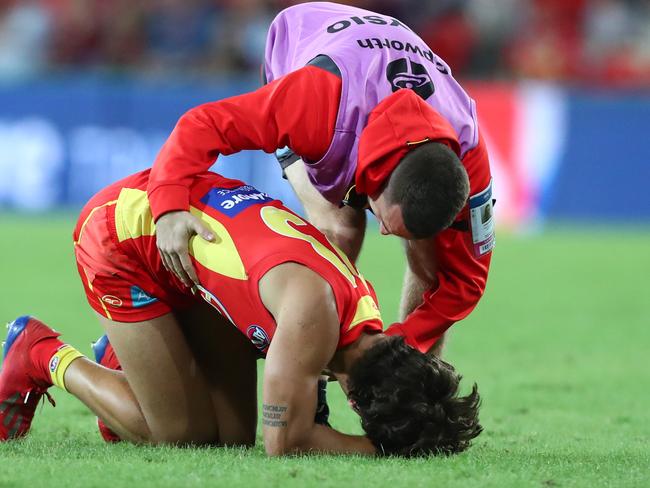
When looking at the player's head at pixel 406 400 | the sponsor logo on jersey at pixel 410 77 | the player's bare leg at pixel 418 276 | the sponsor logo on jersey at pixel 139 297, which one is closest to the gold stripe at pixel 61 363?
the sponsor logo on jersey at pixel 139 297

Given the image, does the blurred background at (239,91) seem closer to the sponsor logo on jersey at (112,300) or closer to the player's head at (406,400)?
the sponsor logo on jersey at (112,300)

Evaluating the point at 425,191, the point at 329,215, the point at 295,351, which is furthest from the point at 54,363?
the point at 425,191

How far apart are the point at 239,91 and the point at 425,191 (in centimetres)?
1035

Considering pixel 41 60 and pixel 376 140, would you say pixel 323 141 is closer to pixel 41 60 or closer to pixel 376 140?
pixel 376 140

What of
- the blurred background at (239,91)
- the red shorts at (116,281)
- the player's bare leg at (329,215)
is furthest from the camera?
the blurred background at (239,91)

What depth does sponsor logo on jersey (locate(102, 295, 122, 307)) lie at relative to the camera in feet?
15.3

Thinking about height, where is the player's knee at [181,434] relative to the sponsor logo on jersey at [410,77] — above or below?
below

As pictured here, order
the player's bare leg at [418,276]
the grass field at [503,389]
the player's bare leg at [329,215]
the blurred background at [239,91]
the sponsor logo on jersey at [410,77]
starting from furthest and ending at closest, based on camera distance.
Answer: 1. the blurred background at [239,91]
2. the player's bare leg at [329,215]
3. the player's bare leg at [418,276]
4. the sponsor logo on jersey at [410,77]
5. the grass field at [503,389]

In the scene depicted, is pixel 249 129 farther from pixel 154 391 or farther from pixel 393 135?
pixel 154 391

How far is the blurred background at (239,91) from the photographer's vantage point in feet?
44.9

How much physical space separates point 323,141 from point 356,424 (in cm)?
131

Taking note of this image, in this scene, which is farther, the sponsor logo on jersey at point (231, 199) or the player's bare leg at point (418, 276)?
the player's bare leg at point (418, 276)

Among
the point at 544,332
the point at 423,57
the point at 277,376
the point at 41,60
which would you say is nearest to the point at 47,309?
the point at 544,332

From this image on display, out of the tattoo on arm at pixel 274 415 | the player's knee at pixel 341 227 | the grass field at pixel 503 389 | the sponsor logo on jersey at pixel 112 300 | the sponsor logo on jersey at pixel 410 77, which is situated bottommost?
the grass field at pixel 503 389
